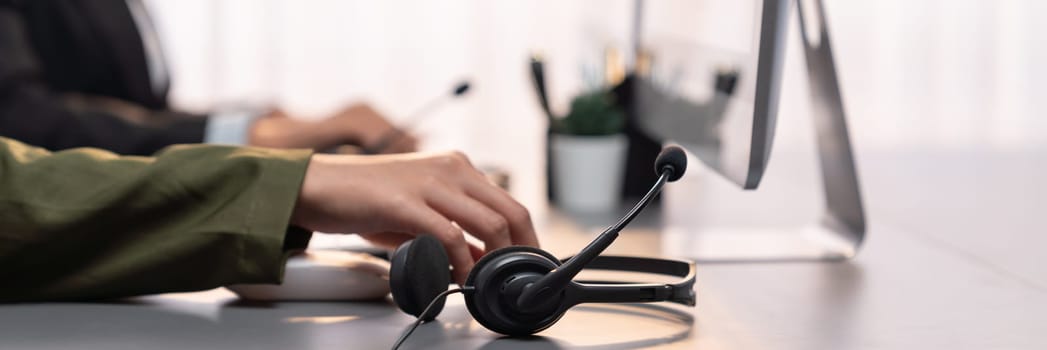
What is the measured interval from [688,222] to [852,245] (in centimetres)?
25

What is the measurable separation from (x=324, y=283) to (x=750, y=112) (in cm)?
30

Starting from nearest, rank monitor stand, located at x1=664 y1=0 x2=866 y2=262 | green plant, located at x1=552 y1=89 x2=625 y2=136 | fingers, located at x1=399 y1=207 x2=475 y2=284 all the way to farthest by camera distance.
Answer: fingers, located at x1=399 y1=207 x2=475 y2=284
monitor stand, located at x1=664 y1=0 x2=866 y2=262
green plant, located at x1=552 y1=89 x2=625 y2=136

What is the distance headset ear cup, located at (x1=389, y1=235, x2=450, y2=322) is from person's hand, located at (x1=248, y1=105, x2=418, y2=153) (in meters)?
0.88

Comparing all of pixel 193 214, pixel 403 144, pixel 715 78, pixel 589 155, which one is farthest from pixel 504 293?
pixel 403 144

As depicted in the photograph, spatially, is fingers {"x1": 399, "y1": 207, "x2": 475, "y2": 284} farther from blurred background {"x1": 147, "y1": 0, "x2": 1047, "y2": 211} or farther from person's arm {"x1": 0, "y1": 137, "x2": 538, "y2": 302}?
blurred background {"x1": 147, "y1": 0, "x2": 1047, "y2": 211}

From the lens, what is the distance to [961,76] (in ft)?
13.9

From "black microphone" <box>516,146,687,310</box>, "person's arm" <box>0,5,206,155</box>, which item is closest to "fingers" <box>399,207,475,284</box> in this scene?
"black microphone" <box>516,146,687,310</box>

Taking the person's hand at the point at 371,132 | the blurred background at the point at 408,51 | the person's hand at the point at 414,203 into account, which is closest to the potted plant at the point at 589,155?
the person's hand at the point at 371,132

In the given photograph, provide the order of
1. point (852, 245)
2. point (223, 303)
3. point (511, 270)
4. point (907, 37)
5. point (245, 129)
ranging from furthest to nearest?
point (907, 37) → point (245, 129) → point (852, 245) → point (223, 303) → point (511, 270)

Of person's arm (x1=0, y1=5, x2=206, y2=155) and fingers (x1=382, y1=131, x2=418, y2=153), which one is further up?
person's arm (x1=0, y1=5, x2=206, y2=155)

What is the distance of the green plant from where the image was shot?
1239mm

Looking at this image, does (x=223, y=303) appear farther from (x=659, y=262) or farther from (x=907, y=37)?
(x=907, y=37)

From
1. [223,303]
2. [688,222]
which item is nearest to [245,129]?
[688,222]

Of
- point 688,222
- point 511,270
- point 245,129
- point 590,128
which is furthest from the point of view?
point 245,129
